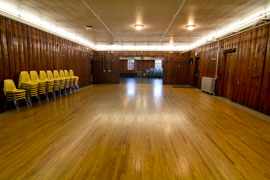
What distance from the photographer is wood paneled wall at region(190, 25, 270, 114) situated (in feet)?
15.7

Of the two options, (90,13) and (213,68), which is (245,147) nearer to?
(90,13)

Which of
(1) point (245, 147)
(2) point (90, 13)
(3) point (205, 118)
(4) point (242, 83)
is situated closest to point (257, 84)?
(4) point (242, 83)

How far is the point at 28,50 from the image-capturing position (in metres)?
5.66

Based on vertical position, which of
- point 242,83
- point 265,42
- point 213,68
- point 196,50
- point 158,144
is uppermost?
point 196,50

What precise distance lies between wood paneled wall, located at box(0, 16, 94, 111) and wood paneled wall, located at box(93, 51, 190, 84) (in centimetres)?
485

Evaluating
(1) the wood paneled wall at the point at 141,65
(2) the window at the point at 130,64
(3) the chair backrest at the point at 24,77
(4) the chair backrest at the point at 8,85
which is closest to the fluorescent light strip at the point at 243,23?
(3) the chair backrest at the point at 24,77

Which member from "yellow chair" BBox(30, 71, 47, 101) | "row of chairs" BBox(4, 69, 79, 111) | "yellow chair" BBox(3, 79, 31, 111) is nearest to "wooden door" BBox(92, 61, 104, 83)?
"row of chairs" BBox(4, 69, 79, 111)

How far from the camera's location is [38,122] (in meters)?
3.83

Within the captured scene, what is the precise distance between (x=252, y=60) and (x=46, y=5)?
7261 millimetres

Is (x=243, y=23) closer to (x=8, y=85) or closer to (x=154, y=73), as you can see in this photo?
(x=8, y=85)

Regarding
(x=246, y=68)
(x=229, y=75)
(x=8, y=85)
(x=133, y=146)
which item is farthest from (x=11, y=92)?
(x=229, y=75)

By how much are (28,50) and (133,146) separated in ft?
18.5

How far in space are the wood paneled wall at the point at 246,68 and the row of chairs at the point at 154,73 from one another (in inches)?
457

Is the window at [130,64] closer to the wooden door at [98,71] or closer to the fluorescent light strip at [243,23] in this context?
Result: the wooden door at [98,71]
